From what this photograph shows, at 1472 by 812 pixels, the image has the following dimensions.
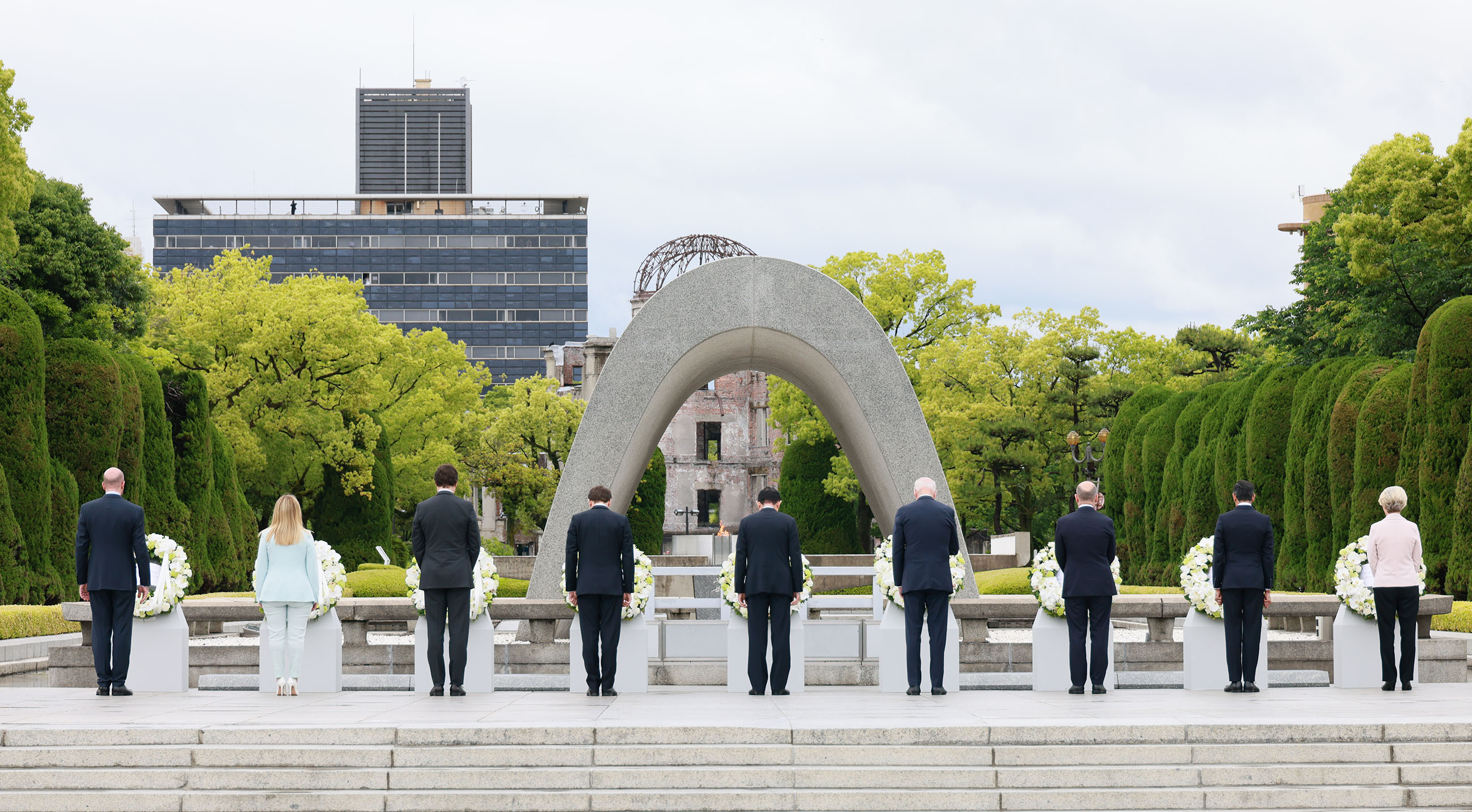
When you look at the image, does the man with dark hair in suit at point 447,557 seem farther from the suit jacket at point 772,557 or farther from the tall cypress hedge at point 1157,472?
the tall cypress hedge at point 1157,472

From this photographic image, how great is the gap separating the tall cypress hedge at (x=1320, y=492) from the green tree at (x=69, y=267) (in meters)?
22.8

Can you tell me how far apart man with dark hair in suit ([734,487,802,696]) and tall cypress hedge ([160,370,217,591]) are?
17.8 metres

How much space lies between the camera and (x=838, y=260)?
35.8m

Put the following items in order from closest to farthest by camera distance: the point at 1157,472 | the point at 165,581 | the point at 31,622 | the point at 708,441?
the point at 165,581 < the point at 31,622 < the point at 1157,472 < the point at 708,441

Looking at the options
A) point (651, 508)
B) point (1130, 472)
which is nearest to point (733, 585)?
point (1130, 472)

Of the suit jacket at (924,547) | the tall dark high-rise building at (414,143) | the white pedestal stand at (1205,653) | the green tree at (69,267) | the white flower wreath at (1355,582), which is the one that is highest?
the tall dark high-rise building at (414,143)

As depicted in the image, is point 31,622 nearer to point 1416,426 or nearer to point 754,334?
point 754,334

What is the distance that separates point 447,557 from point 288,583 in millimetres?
1219

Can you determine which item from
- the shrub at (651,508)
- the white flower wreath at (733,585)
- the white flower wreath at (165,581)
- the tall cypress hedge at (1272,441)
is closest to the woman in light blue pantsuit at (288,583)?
the white flower wreath at (165,581)

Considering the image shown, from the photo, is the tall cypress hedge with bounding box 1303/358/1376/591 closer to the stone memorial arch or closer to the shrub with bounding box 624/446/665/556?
the stone memorial arch

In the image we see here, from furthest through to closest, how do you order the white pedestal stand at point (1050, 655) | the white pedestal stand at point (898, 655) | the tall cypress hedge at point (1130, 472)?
the tall cypress hedge at point (1130, 472) → the white pedestal stand at point (1050, 655) → the white pedestal stand at point (898, 655)

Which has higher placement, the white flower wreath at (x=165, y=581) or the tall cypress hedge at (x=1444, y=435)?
the tall cypress hedge at (x=1444, y=435)

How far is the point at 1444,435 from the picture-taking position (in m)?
18.3

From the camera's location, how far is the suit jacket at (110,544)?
9.83 m
